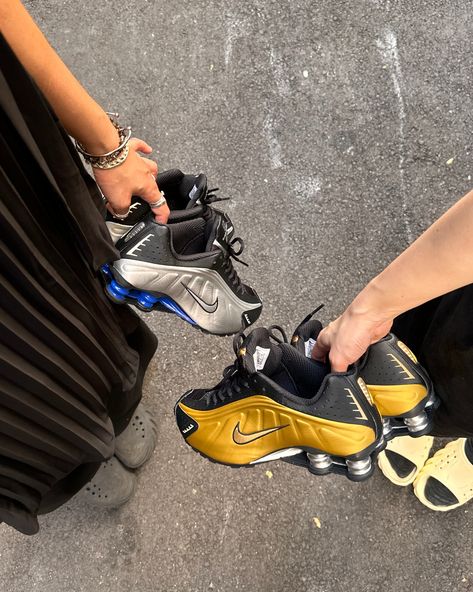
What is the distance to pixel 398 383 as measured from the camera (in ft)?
3.17

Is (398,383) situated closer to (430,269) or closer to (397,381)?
(397,381)

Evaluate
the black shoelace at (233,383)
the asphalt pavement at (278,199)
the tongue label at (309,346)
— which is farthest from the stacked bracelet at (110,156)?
the asphalt pavement at (278,199)

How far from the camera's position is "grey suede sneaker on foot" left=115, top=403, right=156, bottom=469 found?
1398mm

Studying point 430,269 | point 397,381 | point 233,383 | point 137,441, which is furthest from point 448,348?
point 137,441

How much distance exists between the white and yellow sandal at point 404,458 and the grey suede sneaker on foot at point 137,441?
667mm

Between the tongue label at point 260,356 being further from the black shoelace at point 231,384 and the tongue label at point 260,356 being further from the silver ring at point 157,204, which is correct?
the silver ring at point 157,204

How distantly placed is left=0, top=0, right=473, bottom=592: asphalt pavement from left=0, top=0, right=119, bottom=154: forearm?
0.88 m

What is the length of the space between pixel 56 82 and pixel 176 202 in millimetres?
435

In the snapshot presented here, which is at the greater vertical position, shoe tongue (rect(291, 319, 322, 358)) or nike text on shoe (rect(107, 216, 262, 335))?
nike text on shoe (rect(107, 216, 262, 335))

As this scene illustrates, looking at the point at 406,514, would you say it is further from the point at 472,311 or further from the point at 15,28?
the point at 15,28

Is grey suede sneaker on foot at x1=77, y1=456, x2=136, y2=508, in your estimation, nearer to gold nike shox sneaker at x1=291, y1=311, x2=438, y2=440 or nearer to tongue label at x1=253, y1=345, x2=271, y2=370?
tongue label at x1=253, y1=345, x2=271, y2=370

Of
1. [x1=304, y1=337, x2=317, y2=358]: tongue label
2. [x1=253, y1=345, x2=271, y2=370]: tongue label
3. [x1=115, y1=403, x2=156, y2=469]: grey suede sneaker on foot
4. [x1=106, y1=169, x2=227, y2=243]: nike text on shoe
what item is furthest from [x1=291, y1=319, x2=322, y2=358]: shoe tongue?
[x1=115, y1=403, x2=156, y2=469]: grey suede sneaker on foot

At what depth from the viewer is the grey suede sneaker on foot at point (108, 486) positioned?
1.32m

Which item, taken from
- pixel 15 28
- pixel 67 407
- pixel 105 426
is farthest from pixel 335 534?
pixel 15 28
